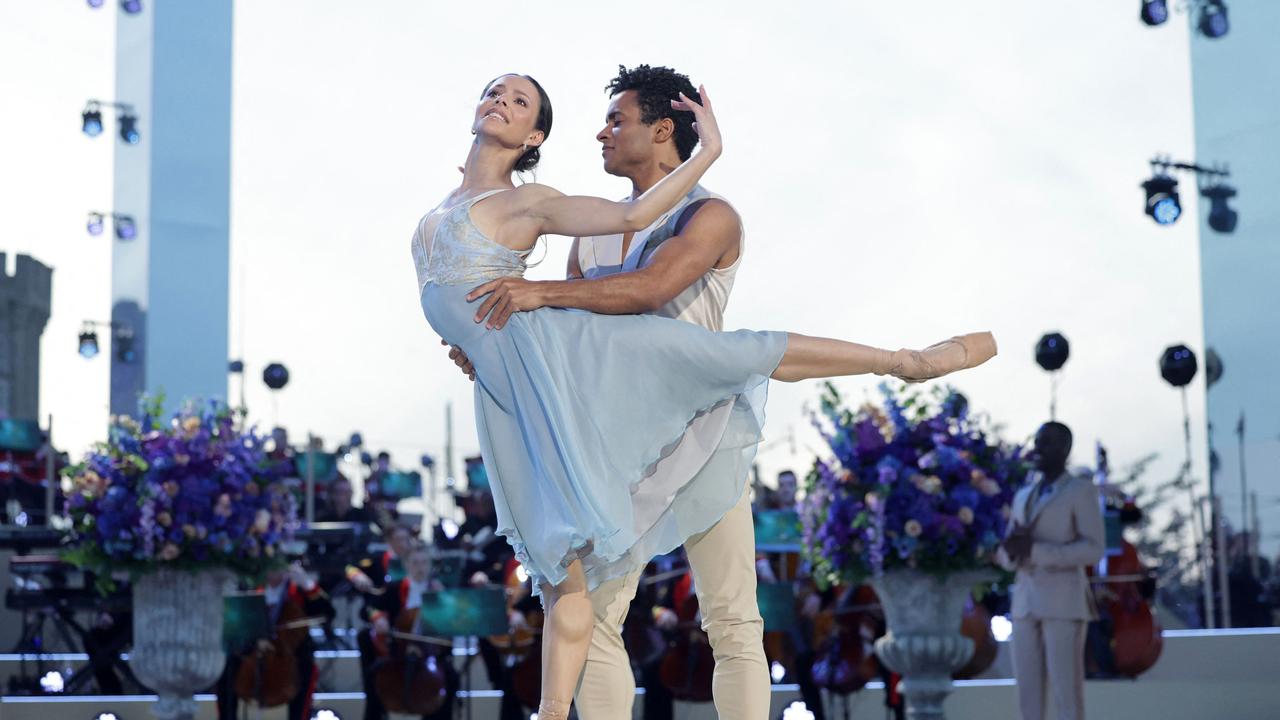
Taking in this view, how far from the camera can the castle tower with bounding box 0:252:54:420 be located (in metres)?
8.77

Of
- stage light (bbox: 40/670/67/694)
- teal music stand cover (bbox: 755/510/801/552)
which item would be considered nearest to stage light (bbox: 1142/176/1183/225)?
teal music stand cover (bbox: 755/510/801/552)

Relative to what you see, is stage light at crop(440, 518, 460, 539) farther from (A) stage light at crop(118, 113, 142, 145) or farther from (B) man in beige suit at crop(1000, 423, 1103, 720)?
(B) man in beige suit at crop(1000, 423, 1103, 720)

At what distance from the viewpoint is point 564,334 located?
2.35 m

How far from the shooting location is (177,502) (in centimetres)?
504

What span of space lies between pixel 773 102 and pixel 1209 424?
275 centimetres

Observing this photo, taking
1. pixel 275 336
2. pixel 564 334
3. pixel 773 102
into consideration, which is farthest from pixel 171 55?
pixel 564 334

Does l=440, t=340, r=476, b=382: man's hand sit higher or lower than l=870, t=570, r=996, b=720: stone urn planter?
higher

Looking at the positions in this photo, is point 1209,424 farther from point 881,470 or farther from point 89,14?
point 89,14

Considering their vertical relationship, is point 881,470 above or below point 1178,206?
below

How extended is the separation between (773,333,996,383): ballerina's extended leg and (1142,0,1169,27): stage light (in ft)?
17.7

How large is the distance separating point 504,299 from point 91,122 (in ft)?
23.3

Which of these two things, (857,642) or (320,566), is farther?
(320,566)

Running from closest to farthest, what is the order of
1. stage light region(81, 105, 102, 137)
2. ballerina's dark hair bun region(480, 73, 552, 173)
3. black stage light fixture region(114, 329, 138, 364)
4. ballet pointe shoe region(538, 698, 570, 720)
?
ballet pointe shoe region(538, 698, 570, 720) < ballerina's dark hair bun region(480, 73, 552, 173) < stage light region(81, 105, 102, 137) < black stage light fixture region(114, 329, 138, 364)

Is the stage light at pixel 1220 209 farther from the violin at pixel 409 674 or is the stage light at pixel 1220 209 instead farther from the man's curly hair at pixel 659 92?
the man's curly hair at pixel 659 92
